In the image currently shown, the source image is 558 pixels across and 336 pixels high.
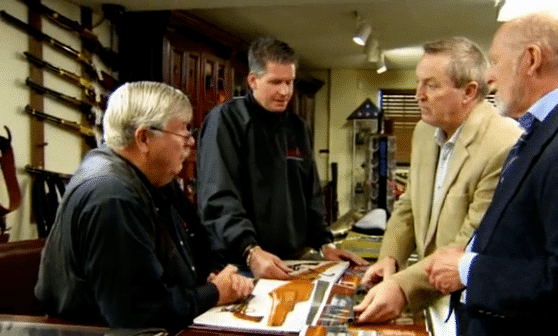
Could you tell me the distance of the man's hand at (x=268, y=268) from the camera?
1.71 meters

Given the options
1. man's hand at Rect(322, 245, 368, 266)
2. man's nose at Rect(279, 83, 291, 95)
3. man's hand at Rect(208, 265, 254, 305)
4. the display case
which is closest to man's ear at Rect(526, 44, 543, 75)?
man's hand at Rect(208, 265, 254, 305)

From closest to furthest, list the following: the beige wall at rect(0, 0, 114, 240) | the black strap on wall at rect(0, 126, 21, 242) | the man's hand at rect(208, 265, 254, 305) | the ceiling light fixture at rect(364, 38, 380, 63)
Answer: the man's hand at rect(208, 265, 254, 305) < the black strap on wall at rect(0, 126, 21, 242) < the beige wall at rect(0, 0, 114, 240) < the ceiling light fixture at rect(364, 38, 380, 63)

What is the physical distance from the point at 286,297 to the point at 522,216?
0.59 metres

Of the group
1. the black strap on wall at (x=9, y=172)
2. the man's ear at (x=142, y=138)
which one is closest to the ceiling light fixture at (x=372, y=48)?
the black strap on wall at (x=9, y=172)

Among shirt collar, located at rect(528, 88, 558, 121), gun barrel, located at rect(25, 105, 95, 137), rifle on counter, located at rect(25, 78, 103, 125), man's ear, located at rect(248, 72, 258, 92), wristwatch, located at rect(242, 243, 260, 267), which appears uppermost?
rifle on counter, located at rect(25, 78, 103, 125)

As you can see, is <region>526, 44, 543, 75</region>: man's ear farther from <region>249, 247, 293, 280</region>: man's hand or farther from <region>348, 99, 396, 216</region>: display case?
<region>348, 99, 396, 216</region>: display case

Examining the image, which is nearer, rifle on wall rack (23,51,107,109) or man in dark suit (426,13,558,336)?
man in dark suit (426,13,558,336)

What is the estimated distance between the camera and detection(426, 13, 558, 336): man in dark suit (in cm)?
105

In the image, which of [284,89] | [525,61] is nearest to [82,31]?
[284,89]

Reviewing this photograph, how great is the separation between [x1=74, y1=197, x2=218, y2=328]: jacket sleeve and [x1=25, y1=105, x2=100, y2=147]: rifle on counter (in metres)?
2.48

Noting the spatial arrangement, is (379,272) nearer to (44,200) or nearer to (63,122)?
(44,200)

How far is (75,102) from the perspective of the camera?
393 cm

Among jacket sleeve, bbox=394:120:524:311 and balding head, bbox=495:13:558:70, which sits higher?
balding head, bbox=495:13:558:70

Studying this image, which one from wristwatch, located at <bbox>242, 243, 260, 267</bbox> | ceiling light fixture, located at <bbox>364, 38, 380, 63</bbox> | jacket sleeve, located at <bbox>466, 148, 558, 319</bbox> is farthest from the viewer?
ceiling light fixture, located at <bbox>364, 38, 380, 63</bbox>
